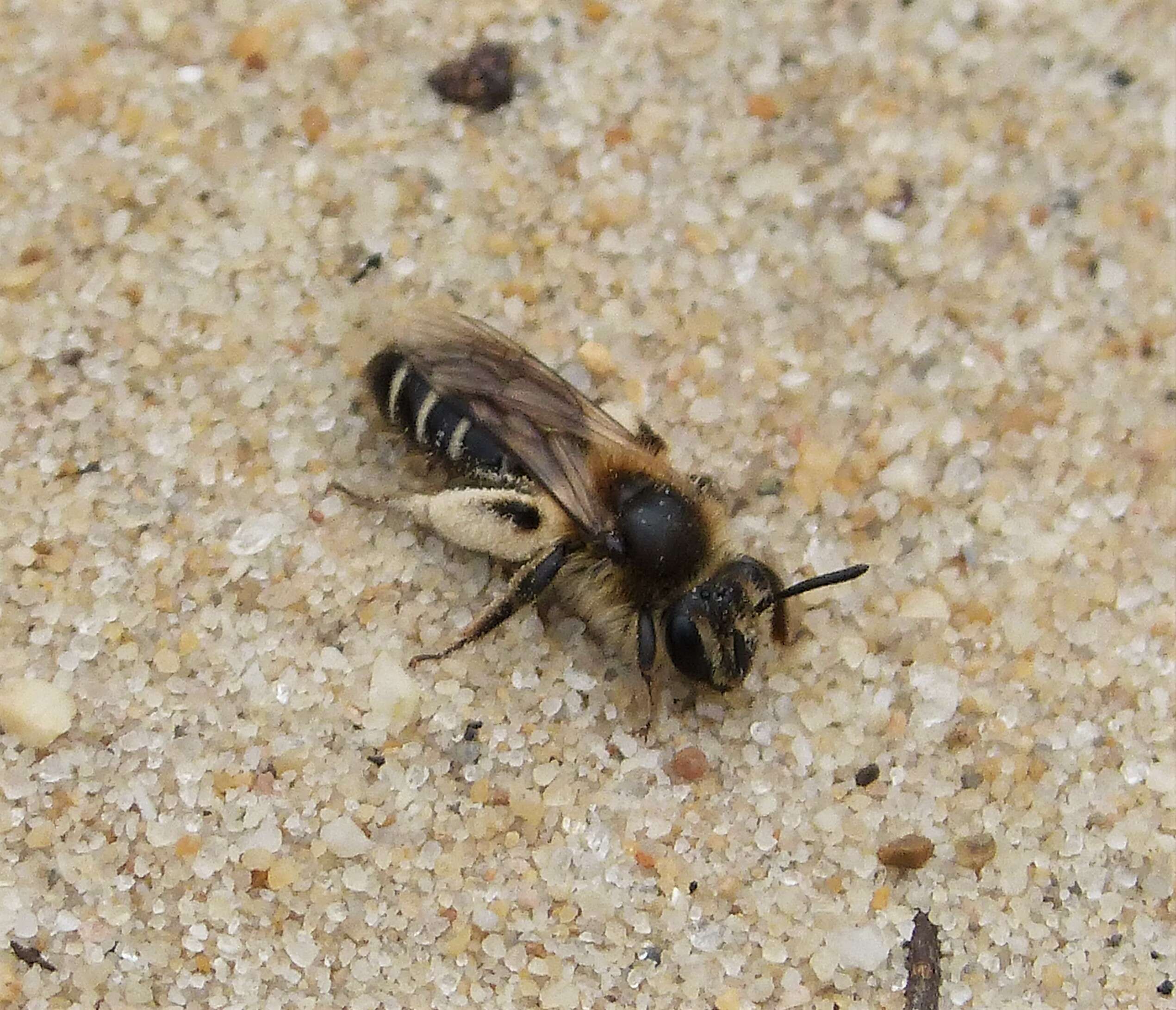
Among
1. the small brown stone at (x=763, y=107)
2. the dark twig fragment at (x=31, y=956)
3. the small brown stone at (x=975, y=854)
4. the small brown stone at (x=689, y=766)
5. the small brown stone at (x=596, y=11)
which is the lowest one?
the dark twig fragment at (x=31, y=956)

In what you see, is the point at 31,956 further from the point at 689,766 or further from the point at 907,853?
the point at 907,853

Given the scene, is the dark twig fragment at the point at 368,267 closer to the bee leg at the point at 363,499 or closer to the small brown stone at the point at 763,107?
the bee leg at the point at 363,499

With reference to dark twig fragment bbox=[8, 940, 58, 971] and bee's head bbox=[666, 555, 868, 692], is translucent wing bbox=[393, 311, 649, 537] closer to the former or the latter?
bee's head bbox=[666, 555, 868, 692]

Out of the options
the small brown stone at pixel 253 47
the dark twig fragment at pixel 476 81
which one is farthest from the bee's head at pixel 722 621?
the small brown stone at pixel 253 47

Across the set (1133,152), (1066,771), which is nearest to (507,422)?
(1066,771)

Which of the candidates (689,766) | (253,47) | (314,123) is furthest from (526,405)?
(253,47)

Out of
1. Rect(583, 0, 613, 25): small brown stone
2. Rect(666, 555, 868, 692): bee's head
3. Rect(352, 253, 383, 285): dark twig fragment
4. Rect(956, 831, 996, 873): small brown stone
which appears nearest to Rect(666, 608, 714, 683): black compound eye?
Rect(666, 555, 868, 692): bee's head

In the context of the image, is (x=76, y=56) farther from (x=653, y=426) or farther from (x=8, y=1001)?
(x=8, y=1001)
